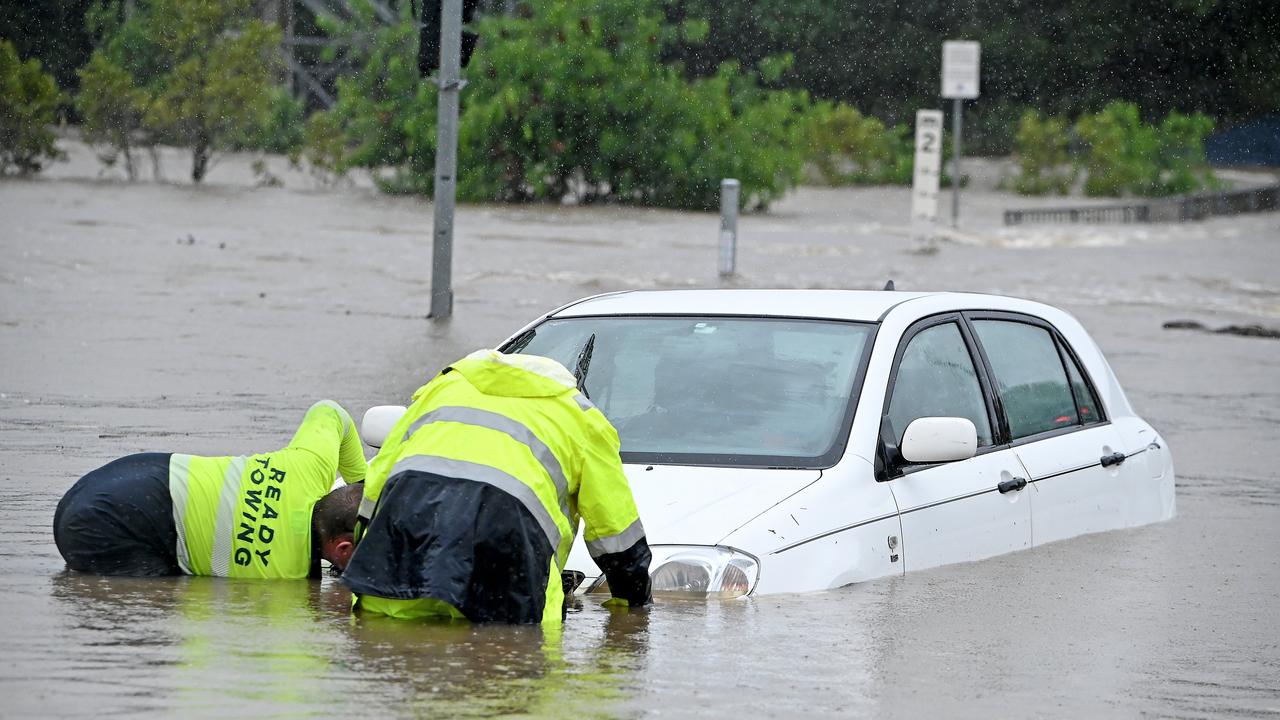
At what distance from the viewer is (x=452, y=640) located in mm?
4941

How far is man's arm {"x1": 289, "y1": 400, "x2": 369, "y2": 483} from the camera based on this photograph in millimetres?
6016

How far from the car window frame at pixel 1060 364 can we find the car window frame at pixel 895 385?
1cm

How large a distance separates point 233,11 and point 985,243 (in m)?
13.6

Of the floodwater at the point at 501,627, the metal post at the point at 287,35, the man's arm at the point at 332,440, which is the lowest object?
the floodwater at the point at 501,627

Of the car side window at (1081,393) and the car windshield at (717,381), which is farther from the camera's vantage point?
the car side window at (1081,393)

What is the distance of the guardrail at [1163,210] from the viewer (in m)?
37.7

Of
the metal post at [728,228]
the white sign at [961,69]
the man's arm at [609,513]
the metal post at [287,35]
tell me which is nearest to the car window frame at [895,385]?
the man's arm at [609,513]

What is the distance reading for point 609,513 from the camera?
4.90 meters

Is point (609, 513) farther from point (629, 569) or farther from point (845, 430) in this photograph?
point (845, 430)

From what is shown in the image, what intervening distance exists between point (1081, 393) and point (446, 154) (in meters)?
10.3

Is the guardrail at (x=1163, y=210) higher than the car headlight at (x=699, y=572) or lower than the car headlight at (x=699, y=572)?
higher

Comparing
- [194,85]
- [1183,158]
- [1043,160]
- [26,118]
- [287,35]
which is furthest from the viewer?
[1183,158]

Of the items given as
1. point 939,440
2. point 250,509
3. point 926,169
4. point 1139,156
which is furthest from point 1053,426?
point 1139,156

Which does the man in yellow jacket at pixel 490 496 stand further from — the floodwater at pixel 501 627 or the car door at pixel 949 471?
the car door at pixel 949 471
